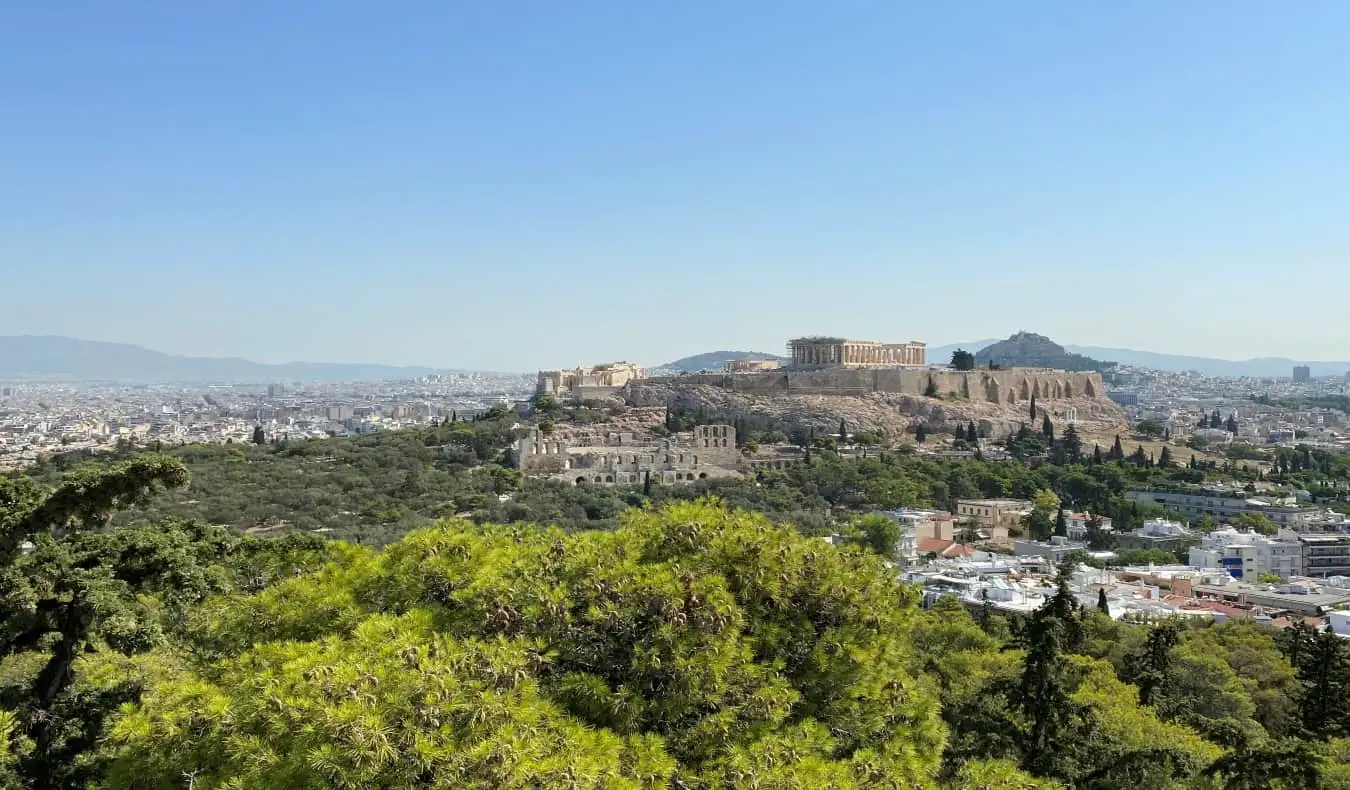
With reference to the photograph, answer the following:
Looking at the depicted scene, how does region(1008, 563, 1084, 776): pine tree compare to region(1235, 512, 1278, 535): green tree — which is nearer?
region(1008, 563, 1084, 776): pine tree

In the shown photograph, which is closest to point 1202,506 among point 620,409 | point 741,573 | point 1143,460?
point 1143,460

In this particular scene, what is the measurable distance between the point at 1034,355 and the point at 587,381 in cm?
11722

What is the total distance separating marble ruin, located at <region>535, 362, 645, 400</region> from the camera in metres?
73.7

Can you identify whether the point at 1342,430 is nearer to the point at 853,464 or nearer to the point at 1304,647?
the point at 853,464

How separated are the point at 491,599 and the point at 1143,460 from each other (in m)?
60.1

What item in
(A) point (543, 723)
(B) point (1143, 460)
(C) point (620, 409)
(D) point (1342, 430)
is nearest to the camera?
(A) point (543, 723)

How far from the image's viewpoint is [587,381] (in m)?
80.4

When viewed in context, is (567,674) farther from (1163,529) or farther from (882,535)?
(1163,529)

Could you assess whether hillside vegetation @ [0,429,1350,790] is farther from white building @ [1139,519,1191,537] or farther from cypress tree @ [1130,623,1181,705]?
white building @ [1139,519,1191,537]

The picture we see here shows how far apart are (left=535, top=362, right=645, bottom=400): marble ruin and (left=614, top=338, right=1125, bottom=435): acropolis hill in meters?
1.92

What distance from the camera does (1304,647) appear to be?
18.5 m

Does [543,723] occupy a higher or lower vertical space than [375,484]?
higher

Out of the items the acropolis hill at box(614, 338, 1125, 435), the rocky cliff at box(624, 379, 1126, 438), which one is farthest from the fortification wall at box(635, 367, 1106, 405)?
the rocky cliff at box(624, 379, 1126, 438)

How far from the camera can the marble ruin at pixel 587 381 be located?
73688mm
